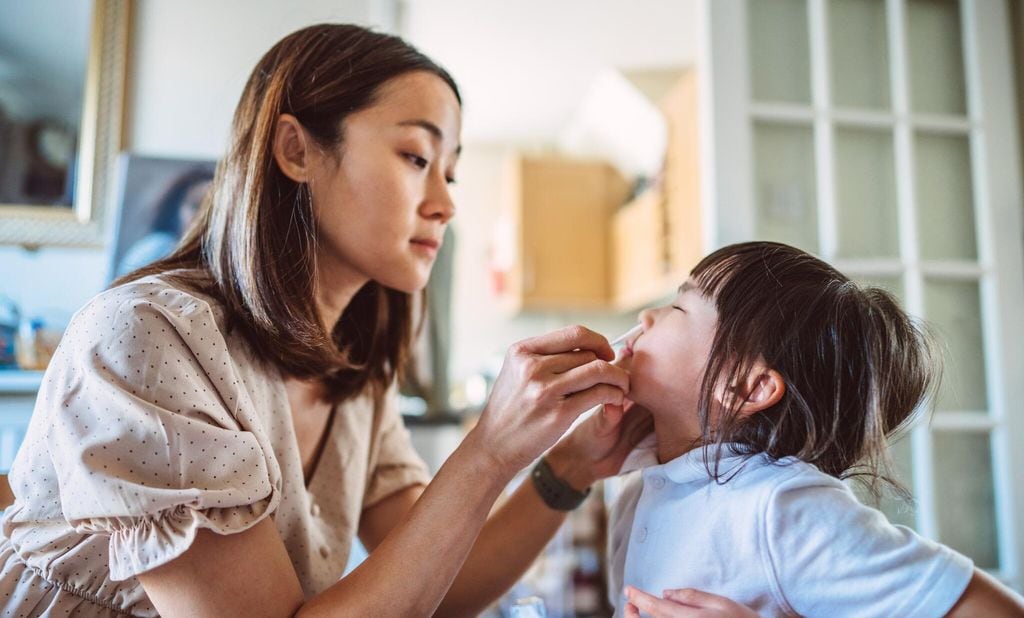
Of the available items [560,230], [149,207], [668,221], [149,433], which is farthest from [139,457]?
[560,230]

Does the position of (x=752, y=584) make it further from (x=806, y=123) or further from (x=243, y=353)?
(x=806, y=123)

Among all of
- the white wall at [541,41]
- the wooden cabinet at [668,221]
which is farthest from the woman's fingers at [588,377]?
the white wall at [541,41]

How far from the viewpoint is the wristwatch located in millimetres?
1017

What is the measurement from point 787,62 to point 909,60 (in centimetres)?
38

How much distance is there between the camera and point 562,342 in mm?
795

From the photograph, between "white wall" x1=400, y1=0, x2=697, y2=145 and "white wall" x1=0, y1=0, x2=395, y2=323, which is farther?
"white wall" x1=400, y1=0, x2=697, y2=145

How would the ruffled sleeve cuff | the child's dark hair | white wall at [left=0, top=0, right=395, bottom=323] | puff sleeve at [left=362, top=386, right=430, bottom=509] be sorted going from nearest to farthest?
1. the ruffled sleeve cuff
2. the child's dark hair
3. puff sleeve at [left=362, top=386, right=430, bottom=509]
4. white wall at [left=0, top=0, right=395, bottom=323]

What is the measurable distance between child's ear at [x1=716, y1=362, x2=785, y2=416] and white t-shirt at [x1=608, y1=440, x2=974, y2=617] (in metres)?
0.05

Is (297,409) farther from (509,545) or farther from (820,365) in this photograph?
(820,365)

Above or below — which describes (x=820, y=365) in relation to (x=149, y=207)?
below

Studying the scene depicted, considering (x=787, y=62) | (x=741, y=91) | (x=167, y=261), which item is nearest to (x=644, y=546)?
(x=167, y=261)

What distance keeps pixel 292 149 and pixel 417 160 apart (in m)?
0.15

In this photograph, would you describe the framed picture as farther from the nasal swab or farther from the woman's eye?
the nasal swab

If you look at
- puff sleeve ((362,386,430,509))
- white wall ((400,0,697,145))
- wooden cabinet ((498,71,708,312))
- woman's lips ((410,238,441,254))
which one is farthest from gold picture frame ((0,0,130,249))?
wooden cabinet ((498,71,708,312))
